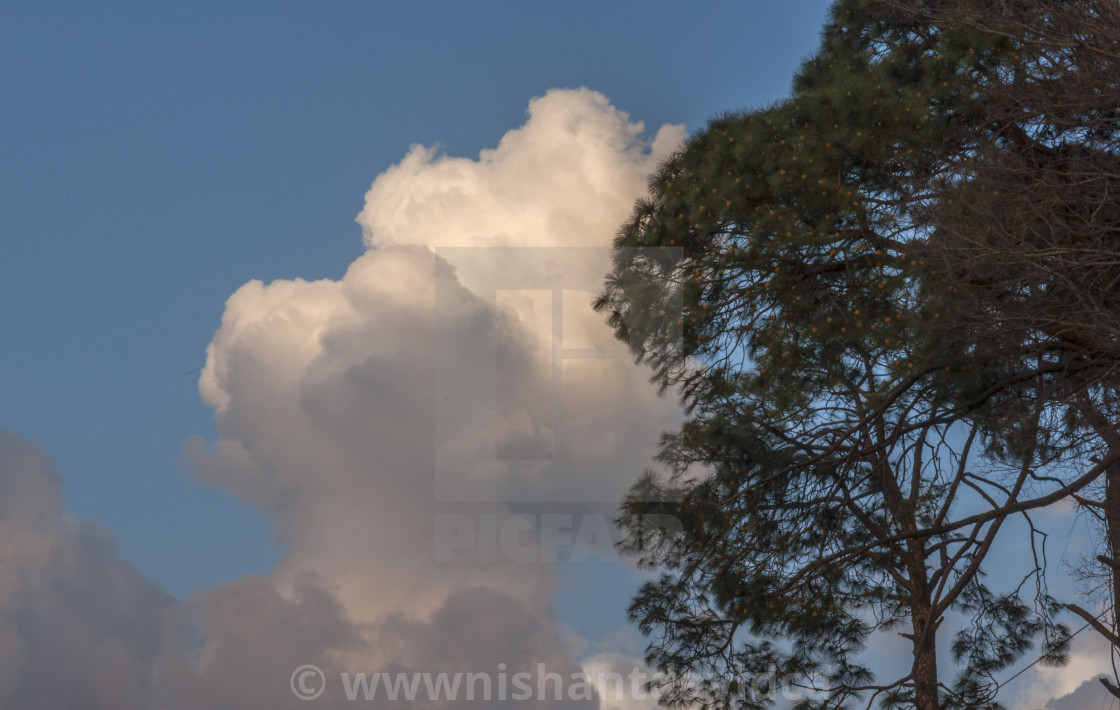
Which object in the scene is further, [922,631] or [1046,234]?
[922,631]

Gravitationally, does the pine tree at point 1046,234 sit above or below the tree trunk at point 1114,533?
above

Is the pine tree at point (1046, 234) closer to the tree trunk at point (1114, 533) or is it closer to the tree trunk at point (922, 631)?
the tree trunk at point (1114, 533)

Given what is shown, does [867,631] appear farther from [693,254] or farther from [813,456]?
[693,254]

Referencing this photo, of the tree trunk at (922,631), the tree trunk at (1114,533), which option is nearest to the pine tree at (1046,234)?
the tree trunk at (1114,533)

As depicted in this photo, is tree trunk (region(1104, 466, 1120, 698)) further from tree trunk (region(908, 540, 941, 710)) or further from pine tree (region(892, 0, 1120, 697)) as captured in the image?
tree trunk (region(908, 540, 941, 710))

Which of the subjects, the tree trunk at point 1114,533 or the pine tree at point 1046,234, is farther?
the tree trunk at point 1114,533

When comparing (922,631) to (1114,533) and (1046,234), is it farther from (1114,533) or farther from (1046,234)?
(1046,234)

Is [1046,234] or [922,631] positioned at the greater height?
[1046,234]

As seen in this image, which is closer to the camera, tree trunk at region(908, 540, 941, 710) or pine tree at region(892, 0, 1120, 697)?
pine tree at region(892, 0, 1120, 697)

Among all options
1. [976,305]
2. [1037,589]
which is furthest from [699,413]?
[1037,589]

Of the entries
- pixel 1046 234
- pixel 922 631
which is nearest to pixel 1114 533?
pixel 922 631

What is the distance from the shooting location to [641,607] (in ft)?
19.7

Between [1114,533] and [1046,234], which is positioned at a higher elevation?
[1046,234]

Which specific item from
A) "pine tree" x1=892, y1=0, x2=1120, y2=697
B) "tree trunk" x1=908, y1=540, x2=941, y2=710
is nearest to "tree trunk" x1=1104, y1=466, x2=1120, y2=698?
"pine tree" x1=892, y1=0, x2=1120, y2=697
